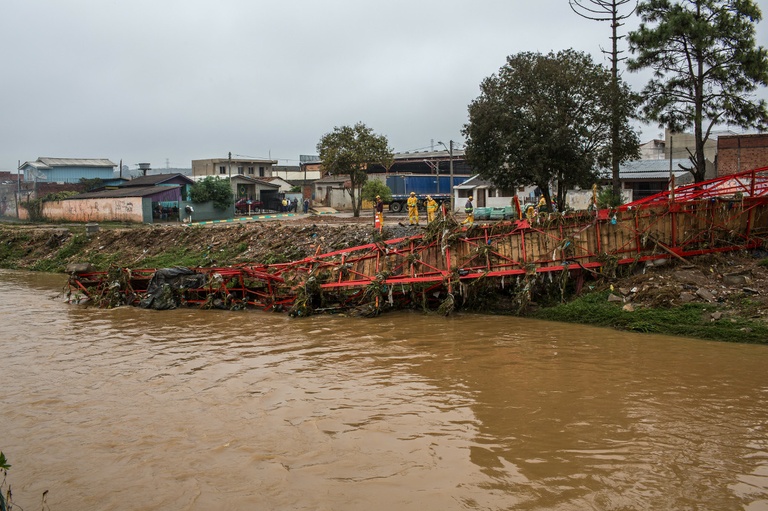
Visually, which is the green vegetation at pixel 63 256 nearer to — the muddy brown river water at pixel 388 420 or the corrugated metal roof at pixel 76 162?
the muddy brown river water at pixel 388 420

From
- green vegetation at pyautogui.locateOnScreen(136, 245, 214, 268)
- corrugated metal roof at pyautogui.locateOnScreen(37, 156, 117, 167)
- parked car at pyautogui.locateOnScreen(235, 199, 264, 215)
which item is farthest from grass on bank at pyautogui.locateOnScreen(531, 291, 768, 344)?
corrugated metal roof at pyautogui.locateOnScreen(37, 156, 117, 167)

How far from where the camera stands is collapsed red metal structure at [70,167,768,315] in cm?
1523

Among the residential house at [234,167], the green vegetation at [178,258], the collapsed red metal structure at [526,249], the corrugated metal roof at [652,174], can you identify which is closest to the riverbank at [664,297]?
the collapsed red metal structure at [526,249]

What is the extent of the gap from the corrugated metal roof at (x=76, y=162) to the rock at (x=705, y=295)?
5797 centimetres

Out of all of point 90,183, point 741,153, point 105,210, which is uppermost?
point 90,183

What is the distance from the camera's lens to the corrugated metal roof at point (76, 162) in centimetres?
5881

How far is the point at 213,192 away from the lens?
140ft

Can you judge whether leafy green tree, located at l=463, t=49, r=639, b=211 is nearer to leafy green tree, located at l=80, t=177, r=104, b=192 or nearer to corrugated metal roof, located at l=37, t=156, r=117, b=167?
leafy green tree, located at l=80, t=177, r=104, b=192

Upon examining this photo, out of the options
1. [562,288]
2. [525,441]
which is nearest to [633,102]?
[562,288]

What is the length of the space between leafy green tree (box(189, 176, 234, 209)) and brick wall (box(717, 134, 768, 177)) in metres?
32.2

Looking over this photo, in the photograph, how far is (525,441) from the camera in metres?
7.96

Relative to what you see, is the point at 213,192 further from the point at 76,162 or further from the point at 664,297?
the point at 664,297

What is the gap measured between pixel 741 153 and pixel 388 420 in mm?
37864

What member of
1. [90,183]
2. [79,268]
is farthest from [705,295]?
[90,183]
